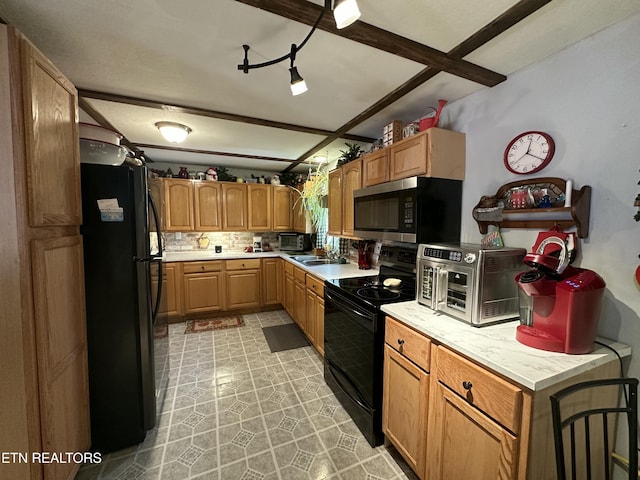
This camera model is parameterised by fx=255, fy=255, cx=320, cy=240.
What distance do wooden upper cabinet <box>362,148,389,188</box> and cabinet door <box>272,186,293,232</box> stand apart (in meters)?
2.23

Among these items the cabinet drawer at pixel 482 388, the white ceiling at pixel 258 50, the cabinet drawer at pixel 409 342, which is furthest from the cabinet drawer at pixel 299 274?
the cabinet drawer at pixel 482 388

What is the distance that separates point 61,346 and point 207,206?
2972mm

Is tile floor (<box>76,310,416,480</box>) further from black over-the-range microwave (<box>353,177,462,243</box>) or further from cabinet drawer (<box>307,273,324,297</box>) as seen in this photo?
black over-the-range microwave (<box>353,177,462,243</box>)

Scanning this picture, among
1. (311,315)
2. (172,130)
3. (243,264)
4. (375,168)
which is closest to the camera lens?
(375,168)

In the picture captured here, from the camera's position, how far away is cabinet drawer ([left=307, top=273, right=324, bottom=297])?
2449mm

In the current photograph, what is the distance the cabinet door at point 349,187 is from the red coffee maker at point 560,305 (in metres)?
1.63

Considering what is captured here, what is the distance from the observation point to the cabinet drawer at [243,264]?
382 cm

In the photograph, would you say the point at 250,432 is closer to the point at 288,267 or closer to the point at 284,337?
the point at 284,337

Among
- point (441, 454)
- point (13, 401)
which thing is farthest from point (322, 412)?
point (13, 401)

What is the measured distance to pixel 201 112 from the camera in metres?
2.12

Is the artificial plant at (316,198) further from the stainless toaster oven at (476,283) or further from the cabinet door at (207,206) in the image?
the stainless toaster oven at (476,283)

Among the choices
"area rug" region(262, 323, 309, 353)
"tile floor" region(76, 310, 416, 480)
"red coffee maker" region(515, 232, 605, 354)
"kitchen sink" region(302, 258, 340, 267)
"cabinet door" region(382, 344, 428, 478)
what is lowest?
"tile floor" region(76, 310, 416, 480)

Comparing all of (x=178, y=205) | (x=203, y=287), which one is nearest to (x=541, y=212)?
(x=203, y=287)

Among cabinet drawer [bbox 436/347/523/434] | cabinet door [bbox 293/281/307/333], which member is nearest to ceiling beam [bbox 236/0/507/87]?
cabinet drawer [bbox 436/347/523/434]
